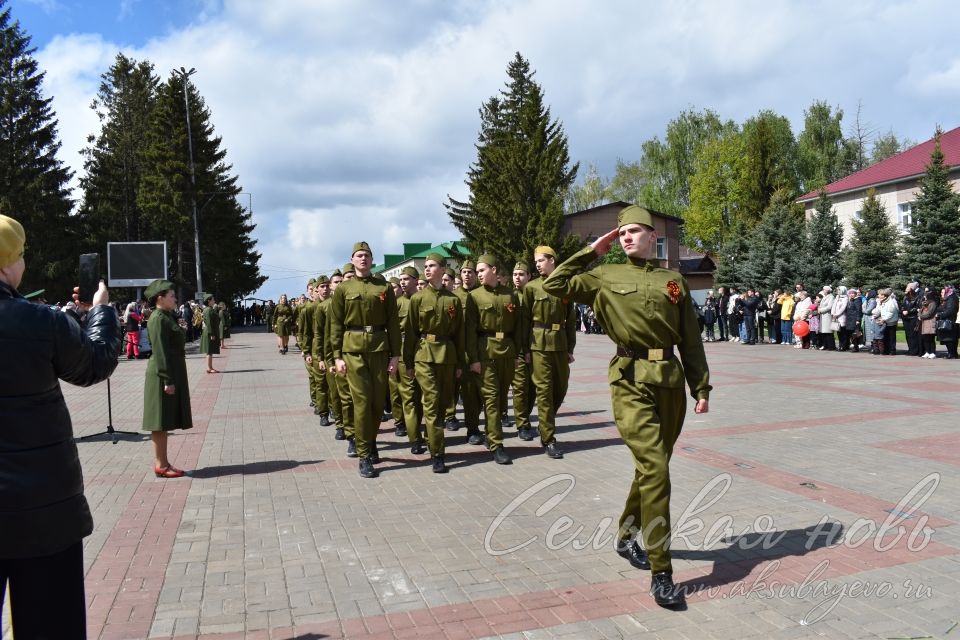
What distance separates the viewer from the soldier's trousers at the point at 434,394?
24.7ft

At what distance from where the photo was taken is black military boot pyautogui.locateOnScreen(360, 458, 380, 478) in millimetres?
7291

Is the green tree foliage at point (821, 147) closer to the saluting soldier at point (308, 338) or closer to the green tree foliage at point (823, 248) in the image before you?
the green tree foliage at point (823, 248)

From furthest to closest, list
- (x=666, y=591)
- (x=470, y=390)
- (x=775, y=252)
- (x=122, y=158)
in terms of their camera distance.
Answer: (x=122, y=158)
(x=775, y=252)
(x=470, y=390)
(x=666, y=591)

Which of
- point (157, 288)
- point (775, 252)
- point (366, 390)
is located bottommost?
point (366, 390)

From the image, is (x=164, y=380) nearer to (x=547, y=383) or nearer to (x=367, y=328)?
(x=367, y=328)

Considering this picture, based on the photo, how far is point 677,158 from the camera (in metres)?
63.6

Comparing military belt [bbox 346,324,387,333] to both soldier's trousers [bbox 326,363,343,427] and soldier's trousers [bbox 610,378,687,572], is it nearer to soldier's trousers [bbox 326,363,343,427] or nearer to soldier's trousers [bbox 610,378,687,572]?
soldier's trousers [bbox 326,363,343,427]

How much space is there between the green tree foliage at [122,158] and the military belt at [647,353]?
5495 centimetres

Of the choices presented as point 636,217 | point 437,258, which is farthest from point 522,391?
point 636,217

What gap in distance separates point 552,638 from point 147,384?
5.24 m

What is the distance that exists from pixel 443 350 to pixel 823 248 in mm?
28560

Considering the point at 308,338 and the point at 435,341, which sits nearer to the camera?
the point at 435,341

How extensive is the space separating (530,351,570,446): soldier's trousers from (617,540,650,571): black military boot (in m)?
3.13

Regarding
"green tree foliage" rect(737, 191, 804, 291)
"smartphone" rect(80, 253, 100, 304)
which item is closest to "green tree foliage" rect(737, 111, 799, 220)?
"green tree foliage" rect(737, 191, 804, 291)
